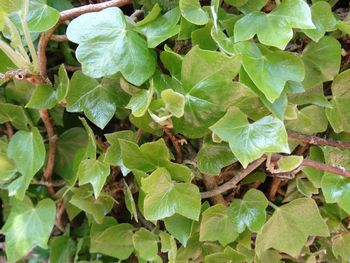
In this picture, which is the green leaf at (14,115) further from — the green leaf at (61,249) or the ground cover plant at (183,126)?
the green leaf at (61,249)

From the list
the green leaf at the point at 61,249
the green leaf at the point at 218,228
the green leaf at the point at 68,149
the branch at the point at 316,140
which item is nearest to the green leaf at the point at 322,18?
the branch at the point at 316,140

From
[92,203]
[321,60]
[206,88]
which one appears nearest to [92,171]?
[92,203]

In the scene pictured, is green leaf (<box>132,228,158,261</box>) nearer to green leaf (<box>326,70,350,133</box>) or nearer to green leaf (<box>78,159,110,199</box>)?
green leaf (<box>78,159,110,199</box>)

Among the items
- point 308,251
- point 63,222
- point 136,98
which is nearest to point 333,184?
point 308,251

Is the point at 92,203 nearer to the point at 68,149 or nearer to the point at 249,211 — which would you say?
the point at 68,149

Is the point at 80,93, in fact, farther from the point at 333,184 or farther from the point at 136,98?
the point at 333,184
